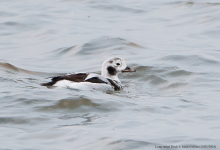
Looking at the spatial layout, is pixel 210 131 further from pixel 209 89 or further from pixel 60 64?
pixel 60 64

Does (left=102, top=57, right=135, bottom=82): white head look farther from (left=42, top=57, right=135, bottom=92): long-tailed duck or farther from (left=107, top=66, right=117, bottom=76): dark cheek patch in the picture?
(left=42, top=57, right=135, bottom=92): long-tailed duck

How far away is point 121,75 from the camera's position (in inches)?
416

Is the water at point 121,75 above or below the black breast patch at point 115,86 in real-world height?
above

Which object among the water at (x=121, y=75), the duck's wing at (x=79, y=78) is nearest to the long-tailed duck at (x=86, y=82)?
the duck's wing at (x=79, y=78)

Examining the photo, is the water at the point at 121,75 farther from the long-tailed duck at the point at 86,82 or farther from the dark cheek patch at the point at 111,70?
the dark cheek patch at the point at 111,70

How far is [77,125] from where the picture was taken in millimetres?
5930

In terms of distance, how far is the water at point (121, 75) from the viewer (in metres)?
5.60

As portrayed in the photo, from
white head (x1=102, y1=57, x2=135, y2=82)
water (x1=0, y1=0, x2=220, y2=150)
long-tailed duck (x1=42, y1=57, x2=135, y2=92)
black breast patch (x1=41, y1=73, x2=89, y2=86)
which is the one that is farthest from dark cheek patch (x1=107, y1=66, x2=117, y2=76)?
black breast patch (x1=41, y1=73, x2=89, y2=86)

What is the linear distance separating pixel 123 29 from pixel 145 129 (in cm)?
907

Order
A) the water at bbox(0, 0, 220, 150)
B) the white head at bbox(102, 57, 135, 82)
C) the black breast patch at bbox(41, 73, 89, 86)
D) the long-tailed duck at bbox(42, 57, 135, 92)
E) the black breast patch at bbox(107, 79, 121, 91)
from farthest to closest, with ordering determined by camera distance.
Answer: the white head at bbox(102, 57, 135, 82) < the black breast patch at bbox(107, 79, 121, 91) < the black breast patch at bbox(41, 73, 89, 86) < the long-tailed duck at bbox(42, 57, 135, 92) < the water at bbox(0, 0, 220, 150)

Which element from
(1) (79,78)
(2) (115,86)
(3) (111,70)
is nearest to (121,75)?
(3) (111,70)

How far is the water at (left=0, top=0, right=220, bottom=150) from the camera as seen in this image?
221 inches

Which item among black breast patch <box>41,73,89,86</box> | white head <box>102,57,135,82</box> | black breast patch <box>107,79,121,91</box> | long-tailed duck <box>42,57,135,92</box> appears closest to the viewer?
long-tailed duck <box>42,57,135,92</box>

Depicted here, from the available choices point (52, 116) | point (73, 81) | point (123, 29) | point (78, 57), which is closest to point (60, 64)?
point (78, 57)
